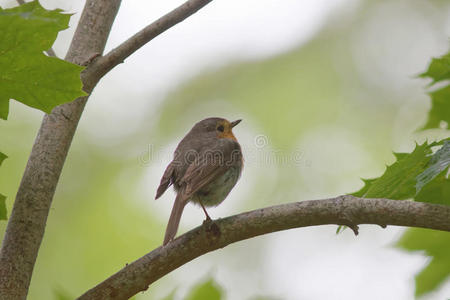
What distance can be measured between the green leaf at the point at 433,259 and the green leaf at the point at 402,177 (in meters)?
0.52

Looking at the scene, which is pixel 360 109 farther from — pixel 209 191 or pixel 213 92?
pixel 209 191

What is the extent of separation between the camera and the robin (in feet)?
13.0

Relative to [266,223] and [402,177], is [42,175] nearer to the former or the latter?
[266,223]

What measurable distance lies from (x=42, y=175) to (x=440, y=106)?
2.01 m

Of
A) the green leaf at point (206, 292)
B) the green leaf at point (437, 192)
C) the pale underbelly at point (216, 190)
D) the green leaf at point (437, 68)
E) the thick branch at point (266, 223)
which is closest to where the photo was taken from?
the thick branch at point (266, 223)

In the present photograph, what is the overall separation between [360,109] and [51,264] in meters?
4.64

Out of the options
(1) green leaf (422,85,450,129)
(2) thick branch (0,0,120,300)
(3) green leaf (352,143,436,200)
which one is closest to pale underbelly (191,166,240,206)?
(2) thick branch (0,0,120,300)

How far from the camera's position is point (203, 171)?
4.14m

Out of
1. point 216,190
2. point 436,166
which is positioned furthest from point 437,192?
point 216,190

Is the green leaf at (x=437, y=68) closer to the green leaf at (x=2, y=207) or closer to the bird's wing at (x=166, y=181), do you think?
the bird's wing at (x=166, y=181)

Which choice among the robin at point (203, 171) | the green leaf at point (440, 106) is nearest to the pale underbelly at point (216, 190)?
the robin at point (203, 171)

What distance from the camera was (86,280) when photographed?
19.7ft

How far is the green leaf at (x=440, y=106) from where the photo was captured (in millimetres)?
2850

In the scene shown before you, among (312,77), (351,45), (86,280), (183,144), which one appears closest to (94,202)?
(86,280)
